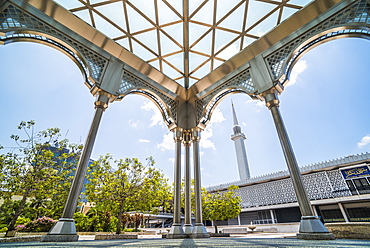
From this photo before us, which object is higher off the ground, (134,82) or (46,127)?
(134,82)

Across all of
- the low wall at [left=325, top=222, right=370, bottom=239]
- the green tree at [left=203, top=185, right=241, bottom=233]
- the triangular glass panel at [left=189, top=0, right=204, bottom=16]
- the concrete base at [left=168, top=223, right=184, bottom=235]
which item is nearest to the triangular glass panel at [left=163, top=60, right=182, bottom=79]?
the triangular glass panel at [left=189, top=0, right=204, bottom=16]

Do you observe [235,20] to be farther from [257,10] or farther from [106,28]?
[106,28]

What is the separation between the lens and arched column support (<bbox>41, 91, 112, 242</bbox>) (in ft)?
12.1

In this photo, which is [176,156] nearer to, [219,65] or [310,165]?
[219,65]

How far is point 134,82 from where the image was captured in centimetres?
694

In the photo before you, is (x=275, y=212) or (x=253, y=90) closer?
(x=253, y=90)

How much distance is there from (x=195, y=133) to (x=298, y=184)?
14.0 ft

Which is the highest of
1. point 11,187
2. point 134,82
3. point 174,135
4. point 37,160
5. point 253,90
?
point 134,82

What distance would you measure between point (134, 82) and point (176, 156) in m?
3.35

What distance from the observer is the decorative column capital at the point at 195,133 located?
25.3 feet

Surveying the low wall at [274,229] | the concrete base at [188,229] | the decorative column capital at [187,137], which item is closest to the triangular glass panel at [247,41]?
the decorative column capital at [187,137]

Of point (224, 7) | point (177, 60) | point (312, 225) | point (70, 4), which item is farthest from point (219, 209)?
point (70, 4)

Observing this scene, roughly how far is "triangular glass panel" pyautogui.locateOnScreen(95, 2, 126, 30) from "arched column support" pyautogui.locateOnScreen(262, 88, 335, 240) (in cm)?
544

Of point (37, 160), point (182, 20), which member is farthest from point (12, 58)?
point (182, 20)
